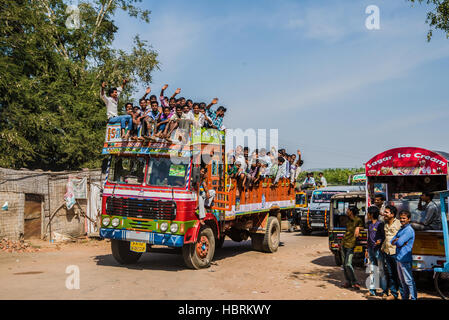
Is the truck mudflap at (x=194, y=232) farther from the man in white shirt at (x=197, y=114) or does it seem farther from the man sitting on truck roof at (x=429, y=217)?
the man sitting on truck roof at (x=429, y=217)

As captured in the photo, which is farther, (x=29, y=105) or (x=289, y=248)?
(x=29, y=105)

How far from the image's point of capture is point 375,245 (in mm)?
7652

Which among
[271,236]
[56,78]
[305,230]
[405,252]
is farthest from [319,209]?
[56,78]

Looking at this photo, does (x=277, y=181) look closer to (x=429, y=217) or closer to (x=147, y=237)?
(x=147, y=237)

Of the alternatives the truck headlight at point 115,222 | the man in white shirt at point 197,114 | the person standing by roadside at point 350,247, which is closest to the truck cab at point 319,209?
the man in white shirt at point 197,114

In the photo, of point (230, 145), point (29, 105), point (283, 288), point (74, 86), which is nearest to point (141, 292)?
point (283, 288)

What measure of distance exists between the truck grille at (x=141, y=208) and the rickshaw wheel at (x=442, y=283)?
5241 mm

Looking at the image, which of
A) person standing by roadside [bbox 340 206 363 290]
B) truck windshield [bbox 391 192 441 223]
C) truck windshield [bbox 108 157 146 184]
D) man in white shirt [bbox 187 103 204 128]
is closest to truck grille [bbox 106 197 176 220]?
truck windshield [bbox 108 157 146 184]

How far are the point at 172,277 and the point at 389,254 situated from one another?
443 cm

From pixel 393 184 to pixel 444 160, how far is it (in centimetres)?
261

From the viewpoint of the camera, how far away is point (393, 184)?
36.5 feet

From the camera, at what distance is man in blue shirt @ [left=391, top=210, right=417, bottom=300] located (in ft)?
22.6

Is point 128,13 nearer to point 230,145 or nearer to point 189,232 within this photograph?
point 230,145

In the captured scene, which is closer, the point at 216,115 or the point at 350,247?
the point at 350,247
